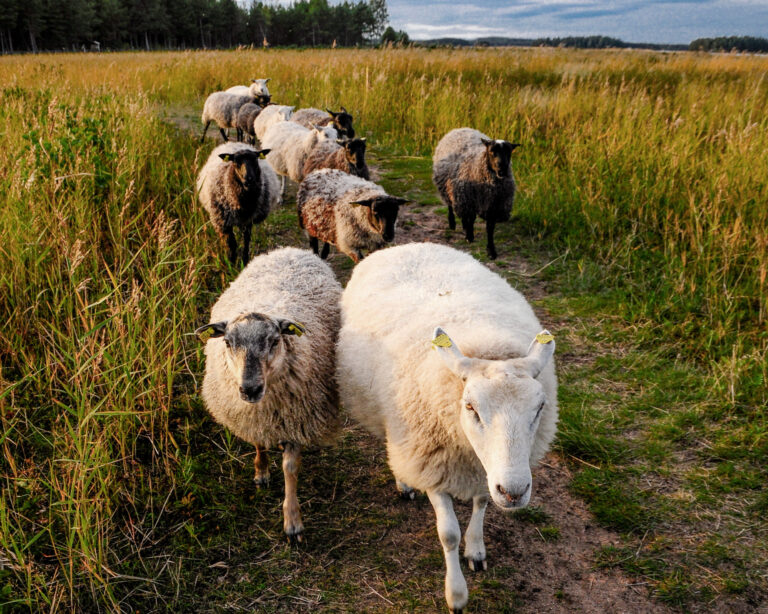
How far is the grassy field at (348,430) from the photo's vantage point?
2.53 m

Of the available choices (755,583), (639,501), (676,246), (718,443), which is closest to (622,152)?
(676,246)

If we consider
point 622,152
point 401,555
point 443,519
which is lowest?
point 401,555

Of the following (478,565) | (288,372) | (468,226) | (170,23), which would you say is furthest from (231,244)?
(170,23)

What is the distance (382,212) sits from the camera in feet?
18.2

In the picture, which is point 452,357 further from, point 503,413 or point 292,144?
point 292,144

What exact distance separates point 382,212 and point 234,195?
1813 millimetres

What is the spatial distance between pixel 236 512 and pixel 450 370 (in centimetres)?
160

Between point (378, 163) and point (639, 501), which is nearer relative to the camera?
point (639, 501)

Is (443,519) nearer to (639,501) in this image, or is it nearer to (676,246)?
(639,501)

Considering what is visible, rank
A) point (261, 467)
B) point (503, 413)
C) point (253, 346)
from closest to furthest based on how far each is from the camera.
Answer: point (503, 413)
point (253, 346)
point (261, 467)

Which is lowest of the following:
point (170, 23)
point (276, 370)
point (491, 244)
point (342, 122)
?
point (491, 244)

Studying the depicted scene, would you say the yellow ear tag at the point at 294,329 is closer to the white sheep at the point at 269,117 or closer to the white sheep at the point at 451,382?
the white sheep at the point at 451,382

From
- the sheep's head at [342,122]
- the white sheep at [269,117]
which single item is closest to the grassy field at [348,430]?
the sheep's head at [342,122]

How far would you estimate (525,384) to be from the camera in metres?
2.05
